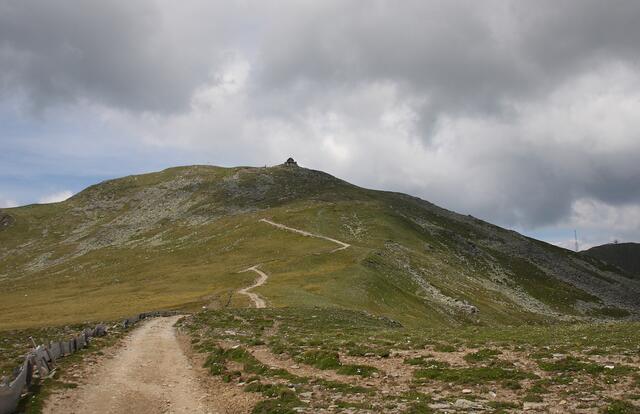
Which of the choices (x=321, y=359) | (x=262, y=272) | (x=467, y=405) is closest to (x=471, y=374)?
(x=467, y=405)

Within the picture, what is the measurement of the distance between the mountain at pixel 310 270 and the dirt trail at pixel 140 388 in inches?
1172

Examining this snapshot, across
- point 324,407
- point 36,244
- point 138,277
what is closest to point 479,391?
point 324,407

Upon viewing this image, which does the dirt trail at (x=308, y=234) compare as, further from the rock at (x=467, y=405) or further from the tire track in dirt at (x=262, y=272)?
the rock at (x=467, y=405)

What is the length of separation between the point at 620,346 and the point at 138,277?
109835 millimetres

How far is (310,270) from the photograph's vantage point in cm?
9050

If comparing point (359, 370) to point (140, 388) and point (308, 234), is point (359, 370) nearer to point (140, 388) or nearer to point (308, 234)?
point (140, 388)

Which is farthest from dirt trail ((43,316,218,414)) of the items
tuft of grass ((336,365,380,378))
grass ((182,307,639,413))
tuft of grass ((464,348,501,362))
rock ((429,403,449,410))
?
tuft of grass ((464,348,501,362))

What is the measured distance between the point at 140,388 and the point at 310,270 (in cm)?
6532

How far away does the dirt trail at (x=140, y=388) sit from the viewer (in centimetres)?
2202

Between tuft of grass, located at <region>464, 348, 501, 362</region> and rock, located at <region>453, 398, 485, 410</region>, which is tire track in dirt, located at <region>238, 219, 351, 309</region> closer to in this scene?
tuft of grass, located at <region>464, 348, 501, 362</region>

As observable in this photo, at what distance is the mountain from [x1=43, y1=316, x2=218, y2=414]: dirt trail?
1172 inches

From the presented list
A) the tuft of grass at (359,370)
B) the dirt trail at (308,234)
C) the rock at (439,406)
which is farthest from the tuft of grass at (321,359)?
the dirt trail at (308,234)

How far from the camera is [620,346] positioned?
90.0 feet

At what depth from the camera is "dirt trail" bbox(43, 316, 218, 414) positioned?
2202cm
